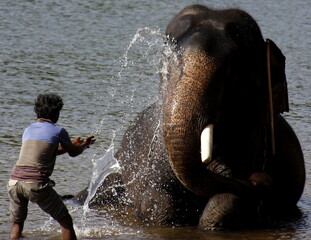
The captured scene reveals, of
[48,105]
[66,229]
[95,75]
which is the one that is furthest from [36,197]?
[95,75]

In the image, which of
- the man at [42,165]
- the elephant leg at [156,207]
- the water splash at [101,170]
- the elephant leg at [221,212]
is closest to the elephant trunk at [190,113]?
the elephant leg at [221,212]

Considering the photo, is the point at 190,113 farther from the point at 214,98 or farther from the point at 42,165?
the point at 42,165

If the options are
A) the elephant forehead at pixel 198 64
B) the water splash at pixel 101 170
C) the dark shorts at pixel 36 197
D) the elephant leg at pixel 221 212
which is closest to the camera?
the dark shorts at pixel 36 197

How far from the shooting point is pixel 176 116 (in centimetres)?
721

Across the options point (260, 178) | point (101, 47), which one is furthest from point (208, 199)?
point (101, 47)

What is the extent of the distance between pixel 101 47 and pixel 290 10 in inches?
333

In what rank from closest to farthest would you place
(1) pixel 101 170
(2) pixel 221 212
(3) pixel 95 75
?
(2) pixel 221 212
(1) pixel 101 170
(3) pixel 95 75

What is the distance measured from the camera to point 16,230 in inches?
283

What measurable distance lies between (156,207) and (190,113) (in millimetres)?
1211

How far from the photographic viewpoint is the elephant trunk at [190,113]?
7195 mm

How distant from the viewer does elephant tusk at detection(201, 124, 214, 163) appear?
7125mm

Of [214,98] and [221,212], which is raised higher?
[214,98]

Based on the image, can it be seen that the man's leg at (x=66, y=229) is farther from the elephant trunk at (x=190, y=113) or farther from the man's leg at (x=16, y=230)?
the elephant trunk at (x=190, y=113)

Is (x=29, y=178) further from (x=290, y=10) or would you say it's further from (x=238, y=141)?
(x=290, y=10)
